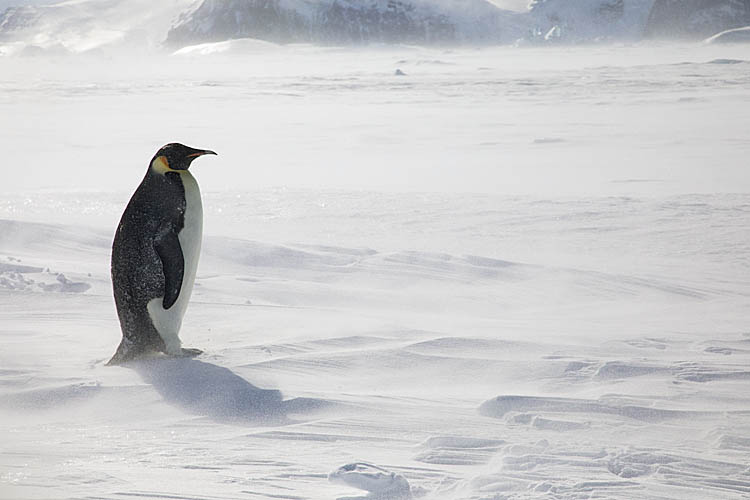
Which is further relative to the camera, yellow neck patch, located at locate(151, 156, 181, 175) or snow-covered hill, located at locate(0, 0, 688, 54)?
snow-covered hill, located at locate(0, 0, 688, 54)

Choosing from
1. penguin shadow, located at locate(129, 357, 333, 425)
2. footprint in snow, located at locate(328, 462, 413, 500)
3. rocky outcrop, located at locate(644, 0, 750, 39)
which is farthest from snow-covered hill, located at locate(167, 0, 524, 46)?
footprint in snow, located at locate(328, 462, 413, 500)

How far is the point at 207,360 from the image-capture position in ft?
7.88

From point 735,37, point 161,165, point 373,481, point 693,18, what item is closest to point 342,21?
point 693,18

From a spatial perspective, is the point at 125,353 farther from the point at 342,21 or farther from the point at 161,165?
the point at 342,21

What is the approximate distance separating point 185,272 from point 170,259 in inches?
3.4

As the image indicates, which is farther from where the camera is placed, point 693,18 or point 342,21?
point 342,21

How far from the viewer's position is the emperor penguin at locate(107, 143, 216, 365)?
2480mm

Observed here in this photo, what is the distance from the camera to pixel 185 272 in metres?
2.55

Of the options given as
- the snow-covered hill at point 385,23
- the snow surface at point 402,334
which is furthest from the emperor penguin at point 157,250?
the snow-covered hill at point 385,23

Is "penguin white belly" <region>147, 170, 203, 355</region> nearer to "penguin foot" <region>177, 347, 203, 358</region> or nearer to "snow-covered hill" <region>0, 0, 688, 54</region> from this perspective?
"penguin foot" <region>177, 347, 203, 358</region>

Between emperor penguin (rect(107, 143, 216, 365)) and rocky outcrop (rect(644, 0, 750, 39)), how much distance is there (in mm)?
55917

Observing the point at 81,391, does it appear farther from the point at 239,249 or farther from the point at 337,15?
the point at 337,15

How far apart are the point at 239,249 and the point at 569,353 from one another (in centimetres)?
188

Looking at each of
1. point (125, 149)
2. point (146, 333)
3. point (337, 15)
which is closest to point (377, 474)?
point (146, 333)
